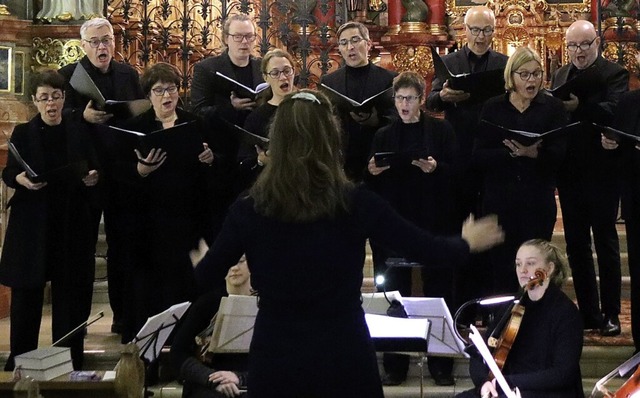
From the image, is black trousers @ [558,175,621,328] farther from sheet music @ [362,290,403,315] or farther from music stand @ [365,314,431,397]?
music stand @ [365,314,431,397]

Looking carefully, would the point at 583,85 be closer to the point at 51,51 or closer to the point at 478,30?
the point at 478,30

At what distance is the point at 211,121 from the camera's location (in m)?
5.55

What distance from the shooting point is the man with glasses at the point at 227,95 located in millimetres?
5625

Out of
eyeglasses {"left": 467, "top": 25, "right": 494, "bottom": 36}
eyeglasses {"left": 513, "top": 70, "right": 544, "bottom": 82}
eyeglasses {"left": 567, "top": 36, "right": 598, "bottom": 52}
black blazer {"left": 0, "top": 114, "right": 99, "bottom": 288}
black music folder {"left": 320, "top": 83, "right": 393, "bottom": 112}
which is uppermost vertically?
eyeglasses {"left": 467, "top": 25, "right": 494, "bottom": 36}

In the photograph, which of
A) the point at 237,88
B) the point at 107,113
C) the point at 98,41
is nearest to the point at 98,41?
the point at 98,41

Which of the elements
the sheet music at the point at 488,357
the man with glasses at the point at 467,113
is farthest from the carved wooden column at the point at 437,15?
the sheet music at the point at 488,357

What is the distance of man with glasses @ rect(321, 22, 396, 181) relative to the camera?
5852 millimetres

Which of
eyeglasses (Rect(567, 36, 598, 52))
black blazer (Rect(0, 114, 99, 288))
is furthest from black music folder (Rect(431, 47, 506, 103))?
black blazer (Rect(0, 114, 99, 288))

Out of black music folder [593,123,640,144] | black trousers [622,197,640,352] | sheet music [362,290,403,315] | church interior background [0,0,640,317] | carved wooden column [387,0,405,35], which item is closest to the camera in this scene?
sheet music [362,290,403,315]

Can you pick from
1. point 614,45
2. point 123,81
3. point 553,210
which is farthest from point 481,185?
point 614,45

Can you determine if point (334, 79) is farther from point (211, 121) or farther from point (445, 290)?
point (445, 290)

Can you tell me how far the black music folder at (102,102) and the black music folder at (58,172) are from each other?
341 mm

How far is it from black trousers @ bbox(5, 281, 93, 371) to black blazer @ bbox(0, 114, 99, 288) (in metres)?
0.07

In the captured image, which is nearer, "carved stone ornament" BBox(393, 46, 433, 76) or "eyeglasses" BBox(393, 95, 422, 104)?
"eyeglasses" BBox(393, 95, 422, 104)
